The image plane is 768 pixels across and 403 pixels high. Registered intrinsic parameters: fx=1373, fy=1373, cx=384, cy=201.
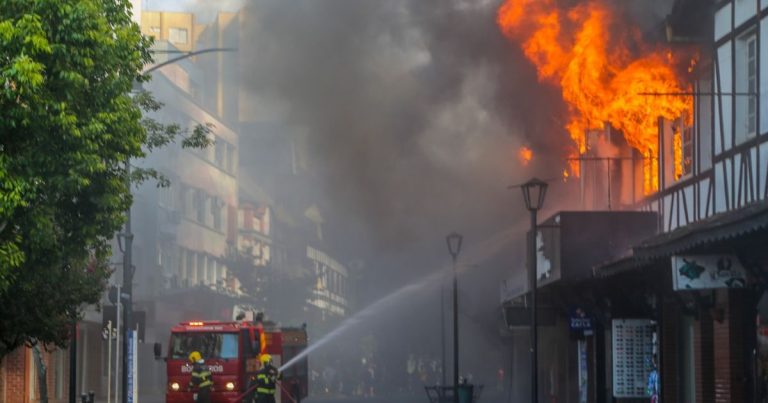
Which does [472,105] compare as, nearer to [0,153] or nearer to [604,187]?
[604,187]

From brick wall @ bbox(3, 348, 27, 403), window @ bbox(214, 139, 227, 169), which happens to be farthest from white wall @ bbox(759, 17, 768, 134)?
window @ bbox(214, 139, 227, 169)

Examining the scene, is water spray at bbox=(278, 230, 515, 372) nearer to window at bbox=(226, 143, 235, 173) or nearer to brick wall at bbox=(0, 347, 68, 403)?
brick wall at bbox=(0, 347, 68, 403)

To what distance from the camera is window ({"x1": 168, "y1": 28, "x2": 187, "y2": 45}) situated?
336 feet

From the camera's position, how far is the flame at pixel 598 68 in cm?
2464

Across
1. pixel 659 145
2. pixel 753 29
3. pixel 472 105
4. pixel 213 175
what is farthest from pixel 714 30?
pixel 213 175

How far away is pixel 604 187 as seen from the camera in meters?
31.9

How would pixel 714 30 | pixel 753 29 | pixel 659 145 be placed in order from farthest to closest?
pixel 659 145
pixel 714 30
pixel 753 29

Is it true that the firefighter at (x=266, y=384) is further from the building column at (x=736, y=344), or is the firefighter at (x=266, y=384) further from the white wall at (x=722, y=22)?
the white wall at (x=722, y=22)

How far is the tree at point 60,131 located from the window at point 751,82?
8.95 meters

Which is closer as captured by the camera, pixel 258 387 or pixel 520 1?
pixel 258 387

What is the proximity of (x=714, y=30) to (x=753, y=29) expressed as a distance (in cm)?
185

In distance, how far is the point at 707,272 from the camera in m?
19.3

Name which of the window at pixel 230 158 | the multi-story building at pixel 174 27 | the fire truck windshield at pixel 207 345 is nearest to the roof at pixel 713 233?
the fire truck windshield at pixel 207 345

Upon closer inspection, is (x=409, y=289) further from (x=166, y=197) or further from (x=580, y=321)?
(x=580, y=321)
